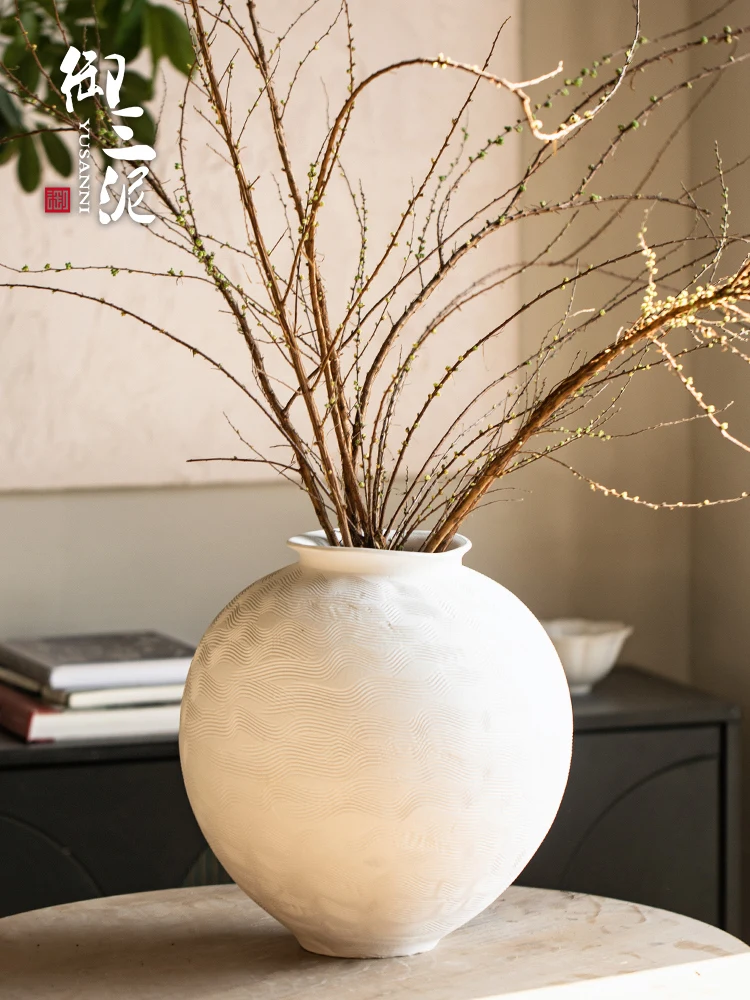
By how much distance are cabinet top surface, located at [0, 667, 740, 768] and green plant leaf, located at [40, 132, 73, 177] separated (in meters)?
0.85

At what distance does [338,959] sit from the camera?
1.01 m

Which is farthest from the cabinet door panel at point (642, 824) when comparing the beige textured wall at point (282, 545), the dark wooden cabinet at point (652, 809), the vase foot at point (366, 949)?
the vase foot at point (366, 949)

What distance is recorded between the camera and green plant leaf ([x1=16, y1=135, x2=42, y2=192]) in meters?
1.90

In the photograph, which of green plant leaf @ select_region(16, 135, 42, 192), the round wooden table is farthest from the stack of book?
green plant leaf @ select_region(16, 135, 42, 192)

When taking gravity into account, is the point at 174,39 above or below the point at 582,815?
above

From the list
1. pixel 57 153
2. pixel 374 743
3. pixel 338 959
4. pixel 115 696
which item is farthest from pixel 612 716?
pixel 57 153

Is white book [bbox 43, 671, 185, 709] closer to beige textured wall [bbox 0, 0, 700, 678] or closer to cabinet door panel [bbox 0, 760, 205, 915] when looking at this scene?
cabinet door panel [bbox 0, 760, 205, 915]

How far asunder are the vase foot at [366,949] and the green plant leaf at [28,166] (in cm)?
134

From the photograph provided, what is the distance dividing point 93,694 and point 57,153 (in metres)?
0.81

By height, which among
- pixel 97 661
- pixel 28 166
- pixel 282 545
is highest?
pixel 28 166

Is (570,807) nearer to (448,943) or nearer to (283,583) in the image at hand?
(448,943)

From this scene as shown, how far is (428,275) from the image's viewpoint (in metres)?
2.27

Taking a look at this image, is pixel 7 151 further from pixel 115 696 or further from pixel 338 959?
pixel 338 959

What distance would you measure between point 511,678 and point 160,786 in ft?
3.09
